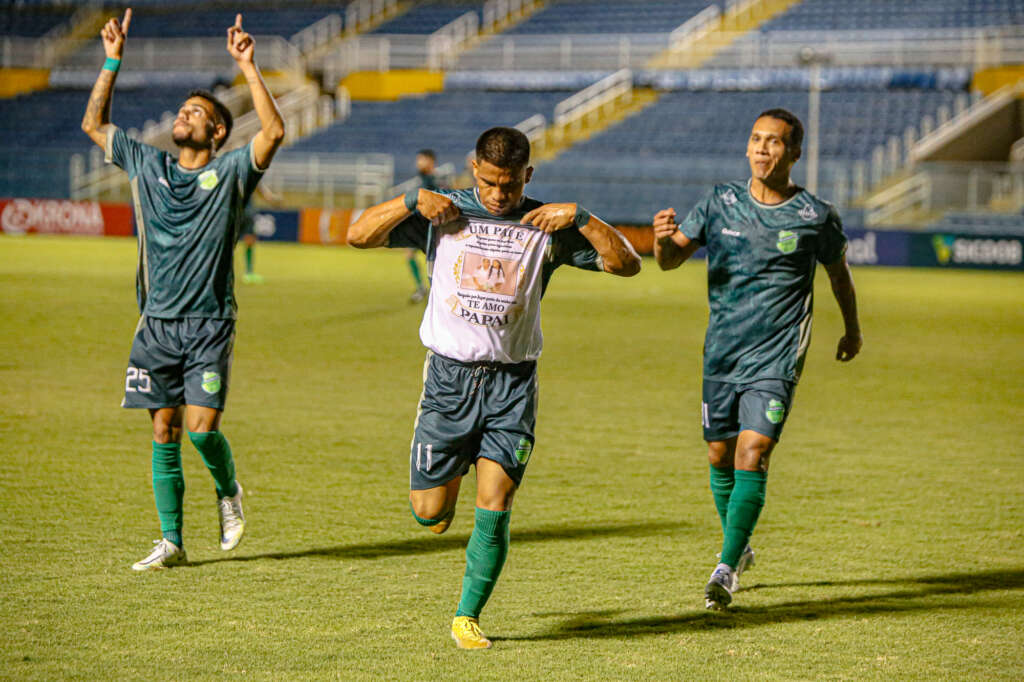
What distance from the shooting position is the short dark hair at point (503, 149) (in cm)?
484

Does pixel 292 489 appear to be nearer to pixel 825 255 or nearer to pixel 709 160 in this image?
pixel 825 255

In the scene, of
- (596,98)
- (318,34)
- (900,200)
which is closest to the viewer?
(900,200)

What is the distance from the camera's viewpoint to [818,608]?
5691 mm

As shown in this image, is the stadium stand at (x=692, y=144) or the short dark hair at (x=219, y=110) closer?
the short dark hair at (x=219, y=110)

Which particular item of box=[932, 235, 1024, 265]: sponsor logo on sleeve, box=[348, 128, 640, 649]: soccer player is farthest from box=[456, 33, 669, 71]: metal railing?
box=[348, 128, 640, 649]: soccer player

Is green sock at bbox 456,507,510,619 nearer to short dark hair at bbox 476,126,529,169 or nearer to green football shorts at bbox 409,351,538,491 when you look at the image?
green football shorts at bbox 409,351,538,491

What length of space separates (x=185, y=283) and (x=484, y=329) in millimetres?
1699

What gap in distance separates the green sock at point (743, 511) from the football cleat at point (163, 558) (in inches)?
95.5

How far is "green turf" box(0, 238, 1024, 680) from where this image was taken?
4992 millimetres

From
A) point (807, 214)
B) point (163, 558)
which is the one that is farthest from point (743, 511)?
point (163, 558)

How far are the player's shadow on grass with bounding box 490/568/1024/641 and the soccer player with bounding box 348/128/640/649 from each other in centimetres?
49

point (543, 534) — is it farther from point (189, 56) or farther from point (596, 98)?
point (189, 56)

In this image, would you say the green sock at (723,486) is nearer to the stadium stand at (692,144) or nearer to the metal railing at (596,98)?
the stadium stand at (692,144)

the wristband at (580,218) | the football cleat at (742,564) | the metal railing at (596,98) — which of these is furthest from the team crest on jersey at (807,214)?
the metal railing at (596,98)
